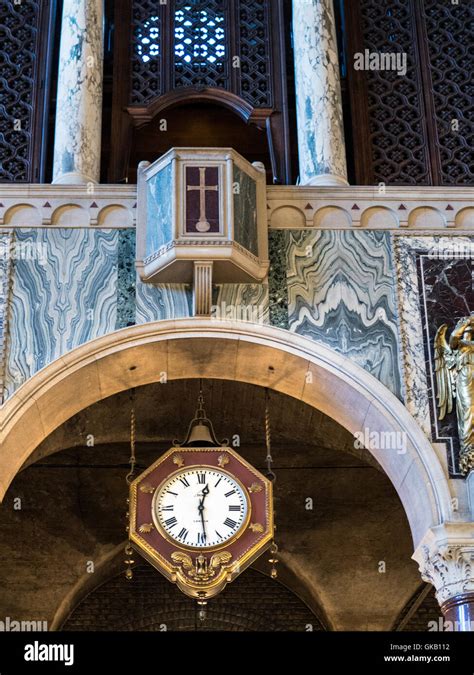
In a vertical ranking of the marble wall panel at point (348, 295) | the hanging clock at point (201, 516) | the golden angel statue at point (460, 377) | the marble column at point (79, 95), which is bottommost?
the hanging clock at point (201, 516)

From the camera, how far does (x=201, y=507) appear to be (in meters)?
11.3

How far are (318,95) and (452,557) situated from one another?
14.9 feet

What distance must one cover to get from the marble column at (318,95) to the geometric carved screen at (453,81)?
3.29 ft

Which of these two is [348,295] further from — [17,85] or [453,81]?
[17,85]

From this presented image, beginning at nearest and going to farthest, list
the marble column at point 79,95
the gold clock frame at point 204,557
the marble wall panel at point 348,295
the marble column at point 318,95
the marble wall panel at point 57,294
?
the gold clock frame at point 204,557 → the marble wall panel at point 57,294 → the marble wall panel at point 348,295 → the marble column at point 79,95 → the marble column at point 318,95

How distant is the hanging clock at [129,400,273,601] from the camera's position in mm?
11039

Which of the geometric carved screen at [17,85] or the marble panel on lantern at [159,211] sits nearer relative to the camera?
the marble panel on lantern at [159,211]

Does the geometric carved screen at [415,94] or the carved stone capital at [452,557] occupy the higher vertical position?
the geometric carved screen at [415,94]

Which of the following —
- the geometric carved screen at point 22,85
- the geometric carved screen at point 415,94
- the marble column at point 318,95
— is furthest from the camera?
the geometric carved screen at point 415,94

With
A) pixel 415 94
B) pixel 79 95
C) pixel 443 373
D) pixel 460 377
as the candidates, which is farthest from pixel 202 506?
pixel 415 94

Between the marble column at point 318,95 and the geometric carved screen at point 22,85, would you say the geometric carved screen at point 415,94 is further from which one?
the geometric carved screen at point 22,85

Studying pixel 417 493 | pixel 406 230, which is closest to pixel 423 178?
pixel 406 230

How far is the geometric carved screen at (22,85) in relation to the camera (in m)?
12.4

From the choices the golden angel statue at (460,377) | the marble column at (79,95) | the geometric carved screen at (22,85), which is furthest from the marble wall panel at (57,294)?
the golden angel statue at (460,377)
